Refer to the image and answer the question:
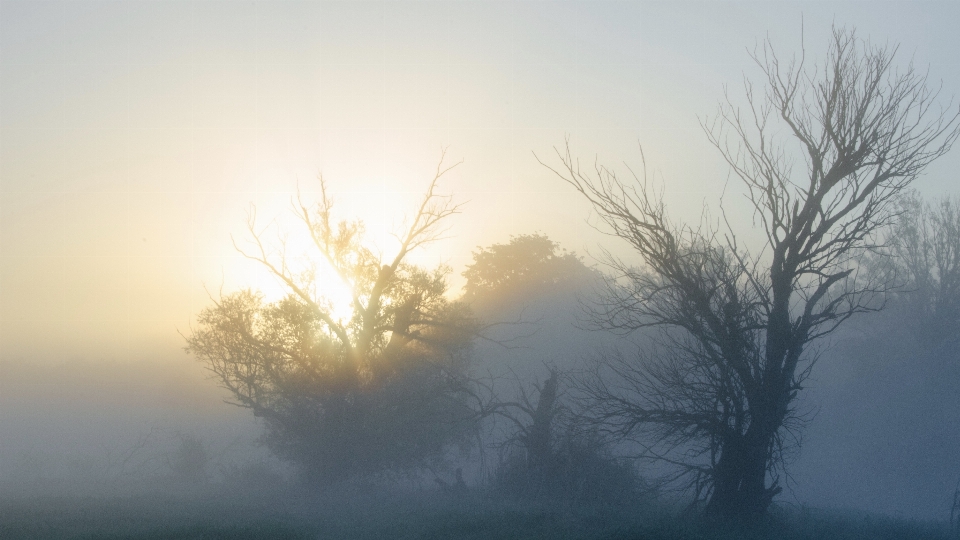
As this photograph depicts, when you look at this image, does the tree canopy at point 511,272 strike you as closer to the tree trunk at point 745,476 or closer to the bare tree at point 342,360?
the bare tree at point 342,360

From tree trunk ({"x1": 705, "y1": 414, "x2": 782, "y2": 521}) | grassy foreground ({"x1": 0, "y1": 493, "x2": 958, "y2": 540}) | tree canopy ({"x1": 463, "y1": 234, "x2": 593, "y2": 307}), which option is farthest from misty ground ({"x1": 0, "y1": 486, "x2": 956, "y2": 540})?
tree canopy ({"x1": 463, "y1": 234, "x2": 593, "y2": 307})

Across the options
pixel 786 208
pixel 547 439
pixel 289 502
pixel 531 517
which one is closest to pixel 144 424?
pixel 289 502

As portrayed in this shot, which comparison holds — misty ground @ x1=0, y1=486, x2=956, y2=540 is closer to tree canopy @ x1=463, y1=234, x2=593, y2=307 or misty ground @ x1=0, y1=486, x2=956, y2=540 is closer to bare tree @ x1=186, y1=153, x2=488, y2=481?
A: bare tree @ x1=186, y1=153, x2=488, y2=481

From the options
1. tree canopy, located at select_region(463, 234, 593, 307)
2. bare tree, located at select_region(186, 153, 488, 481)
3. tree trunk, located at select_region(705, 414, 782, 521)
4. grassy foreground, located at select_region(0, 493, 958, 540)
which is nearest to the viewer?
grassy foreground, located at select_region(0, 493, 958, 540)

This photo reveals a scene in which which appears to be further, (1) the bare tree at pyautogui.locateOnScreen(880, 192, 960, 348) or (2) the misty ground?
(1) the bare tree at pyautogui.locateOnScreen(880, 192, 960, 348)

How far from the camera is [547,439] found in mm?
19828

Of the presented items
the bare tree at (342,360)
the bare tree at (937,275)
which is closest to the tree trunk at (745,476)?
the bare tree at (342,360)

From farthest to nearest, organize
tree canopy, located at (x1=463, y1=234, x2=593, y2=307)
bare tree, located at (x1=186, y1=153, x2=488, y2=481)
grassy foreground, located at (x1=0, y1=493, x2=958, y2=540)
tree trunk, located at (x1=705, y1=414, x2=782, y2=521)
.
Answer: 1. tree canopy, located at (x1=463, y1=234, x2=593, y2=307)
2. bare tree, located at (x1=186, y1=153, x2=488, y2=481)
3. tree trunk, located at (x1=705, y1=414, x2=782, y2=521)
4. grassy foreground, located at (x1=0, y1=493, x2=958, y2=540)

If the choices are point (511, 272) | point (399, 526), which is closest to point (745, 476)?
point (399, 526)

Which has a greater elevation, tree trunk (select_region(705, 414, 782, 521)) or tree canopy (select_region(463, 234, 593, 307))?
tree canopy (select_region(463, 234, 593, 307))

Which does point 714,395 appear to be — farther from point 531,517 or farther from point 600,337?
point 600,337

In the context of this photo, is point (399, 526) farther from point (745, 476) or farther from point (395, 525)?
point (745, 476)

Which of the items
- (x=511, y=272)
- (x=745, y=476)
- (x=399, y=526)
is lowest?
(x=399, y=526)

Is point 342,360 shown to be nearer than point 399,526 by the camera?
No
